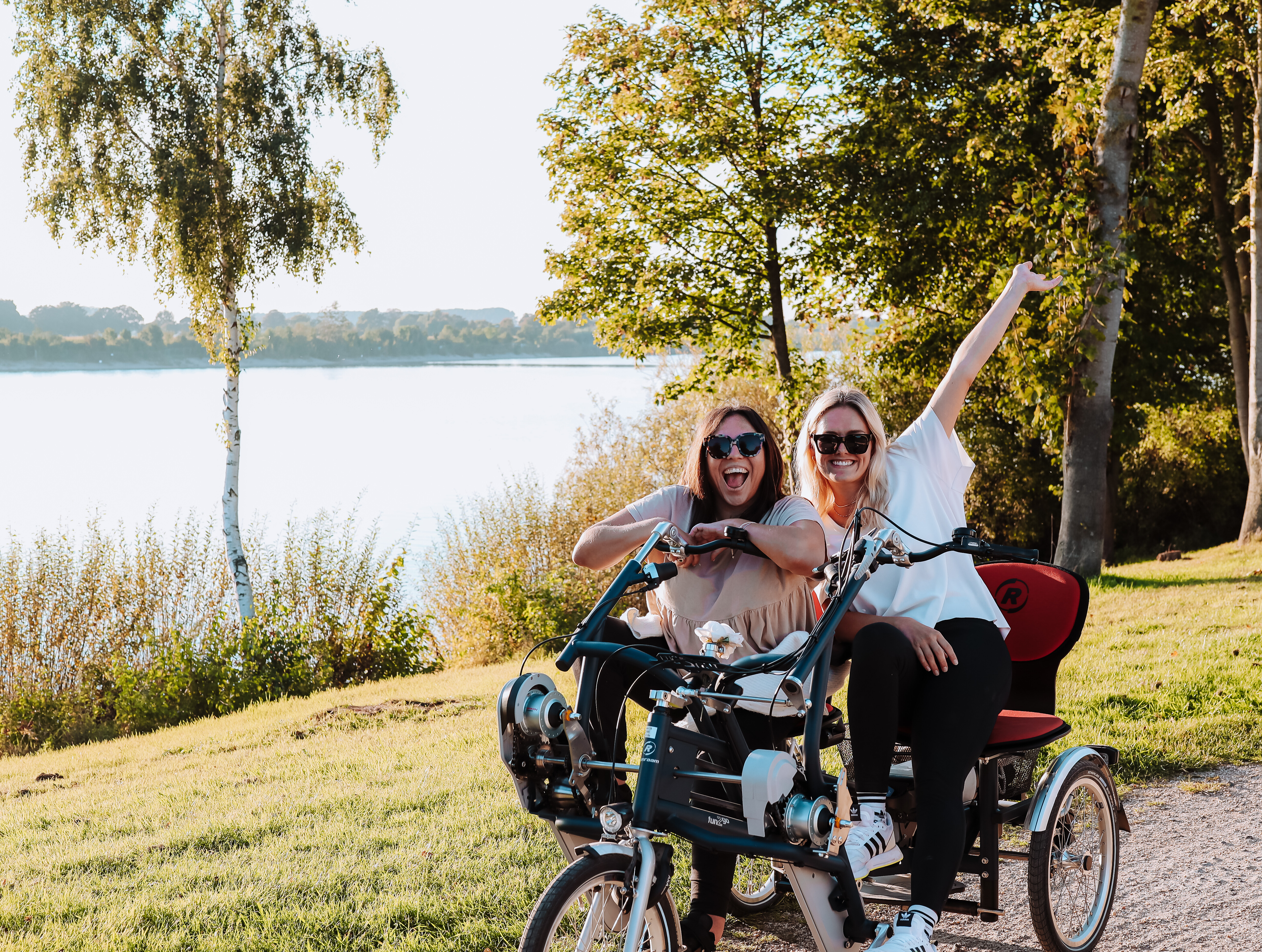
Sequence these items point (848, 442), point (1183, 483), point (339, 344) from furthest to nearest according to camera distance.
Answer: point (339, 344)
point (1183, 483)
point (848, 442)

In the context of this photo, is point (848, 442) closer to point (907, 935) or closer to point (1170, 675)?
point (907, 935)

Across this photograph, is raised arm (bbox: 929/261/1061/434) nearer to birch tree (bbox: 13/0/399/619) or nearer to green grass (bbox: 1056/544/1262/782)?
green grass (bbox: 1056/544/1262/782)

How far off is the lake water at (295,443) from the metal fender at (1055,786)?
32.6ft

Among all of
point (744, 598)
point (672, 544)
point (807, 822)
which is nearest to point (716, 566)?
point (744, 598)

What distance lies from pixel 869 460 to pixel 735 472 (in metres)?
0.44

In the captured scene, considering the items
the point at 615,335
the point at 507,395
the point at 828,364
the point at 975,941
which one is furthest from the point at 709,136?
the point at 507,395

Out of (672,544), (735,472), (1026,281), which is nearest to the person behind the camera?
(672,544)

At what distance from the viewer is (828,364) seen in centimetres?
1991

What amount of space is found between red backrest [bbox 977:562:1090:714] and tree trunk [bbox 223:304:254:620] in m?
10.4

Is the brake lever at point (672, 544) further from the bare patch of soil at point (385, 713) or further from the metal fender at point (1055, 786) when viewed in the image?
the bare patch of soil at point (385, 713)

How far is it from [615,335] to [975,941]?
49.1 ft

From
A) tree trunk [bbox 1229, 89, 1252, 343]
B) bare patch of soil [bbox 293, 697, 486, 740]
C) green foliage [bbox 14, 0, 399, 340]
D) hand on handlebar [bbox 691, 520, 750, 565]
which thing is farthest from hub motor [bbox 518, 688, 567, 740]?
tree trunk [bbox 1229, 89, 1252, 343]

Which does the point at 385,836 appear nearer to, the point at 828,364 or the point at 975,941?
the point at 975,941

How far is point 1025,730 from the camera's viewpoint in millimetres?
2963
